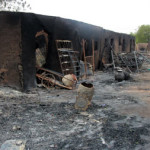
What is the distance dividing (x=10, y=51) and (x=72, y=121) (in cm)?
404

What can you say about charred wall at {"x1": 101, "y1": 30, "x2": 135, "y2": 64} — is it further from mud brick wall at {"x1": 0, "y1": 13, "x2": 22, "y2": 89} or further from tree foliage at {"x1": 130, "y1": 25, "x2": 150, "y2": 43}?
tree foliage at {"x1": 130, "y1": 25, "x2": 150, "y2": 43}

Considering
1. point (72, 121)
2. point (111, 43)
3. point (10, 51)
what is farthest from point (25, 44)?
point (111, 43)

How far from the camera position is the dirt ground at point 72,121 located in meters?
3.65

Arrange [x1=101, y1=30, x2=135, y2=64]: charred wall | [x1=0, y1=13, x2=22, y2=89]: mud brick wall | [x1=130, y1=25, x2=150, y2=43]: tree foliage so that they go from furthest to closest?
[x1=130, y1=25, x2=150, y2=43]: tree foliage
[x1=101, y1=30, x2=135, y2=64]: charred wall
[x1=0, y1=13, x2=22, y2=89]: mud brick wall

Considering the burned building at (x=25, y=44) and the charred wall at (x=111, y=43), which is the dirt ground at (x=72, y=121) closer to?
the burned building at (x=25, y=44)

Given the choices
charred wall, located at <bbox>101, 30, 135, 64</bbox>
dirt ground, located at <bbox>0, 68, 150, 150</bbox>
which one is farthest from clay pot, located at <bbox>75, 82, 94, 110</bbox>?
charred wall, located at <bbox>101, 30, 135, 64</bbox>

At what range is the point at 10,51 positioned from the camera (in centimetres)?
745

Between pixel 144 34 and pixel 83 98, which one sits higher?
pixel 144 34

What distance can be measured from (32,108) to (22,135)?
1688 mm

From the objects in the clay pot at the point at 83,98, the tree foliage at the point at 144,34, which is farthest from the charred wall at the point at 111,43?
the tree foliage at the point at 144,34

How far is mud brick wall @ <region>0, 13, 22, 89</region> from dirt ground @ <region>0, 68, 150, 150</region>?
46cm

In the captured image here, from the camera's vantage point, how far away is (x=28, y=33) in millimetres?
7531

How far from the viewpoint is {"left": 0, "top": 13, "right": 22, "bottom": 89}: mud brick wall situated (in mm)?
7301

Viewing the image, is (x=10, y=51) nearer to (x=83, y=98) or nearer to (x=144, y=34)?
(x=83, y=98)
